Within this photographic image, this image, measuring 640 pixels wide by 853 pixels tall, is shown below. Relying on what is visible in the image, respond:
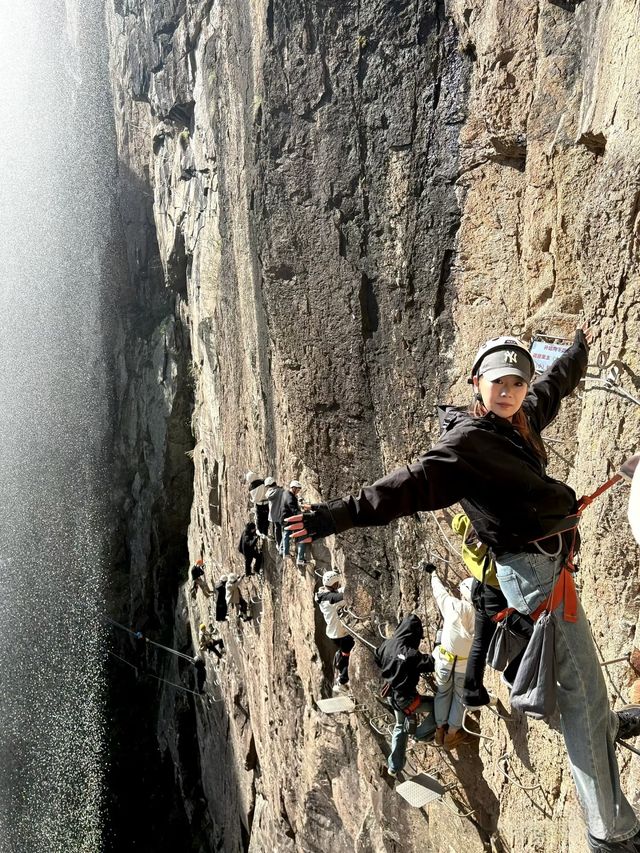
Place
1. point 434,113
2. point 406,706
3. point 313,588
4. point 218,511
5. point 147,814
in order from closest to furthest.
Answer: point 406,706 < point 434,113 < point 313,588 < point 218,511 < point 147,814

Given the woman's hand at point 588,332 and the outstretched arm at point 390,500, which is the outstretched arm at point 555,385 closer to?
the woman's hand at point 588,332

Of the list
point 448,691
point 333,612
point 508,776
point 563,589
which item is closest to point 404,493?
point 563,589

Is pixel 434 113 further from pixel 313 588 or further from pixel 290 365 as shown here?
pixel 313 588

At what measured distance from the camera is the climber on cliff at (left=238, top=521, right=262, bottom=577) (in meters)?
8.04

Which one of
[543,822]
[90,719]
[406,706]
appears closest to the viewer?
[543,822]

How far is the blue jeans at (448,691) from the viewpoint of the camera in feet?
13.5

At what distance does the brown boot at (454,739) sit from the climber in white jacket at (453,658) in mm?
26

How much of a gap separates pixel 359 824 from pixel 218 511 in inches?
211

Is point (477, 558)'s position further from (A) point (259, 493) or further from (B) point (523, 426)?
(A) point (259, 493)

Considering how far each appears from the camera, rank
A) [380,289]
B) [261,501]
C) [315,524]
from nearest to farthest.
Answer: [315,524] < [380,289] < [261,501]

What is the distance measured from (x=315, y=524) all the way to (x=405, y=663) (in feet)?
8.29

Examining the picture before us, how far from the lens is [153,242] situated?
48.0 ft

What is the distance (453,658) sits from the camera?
4.15 metres

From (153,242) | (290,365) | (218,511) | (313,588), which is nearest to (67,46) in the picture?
(153,242)
